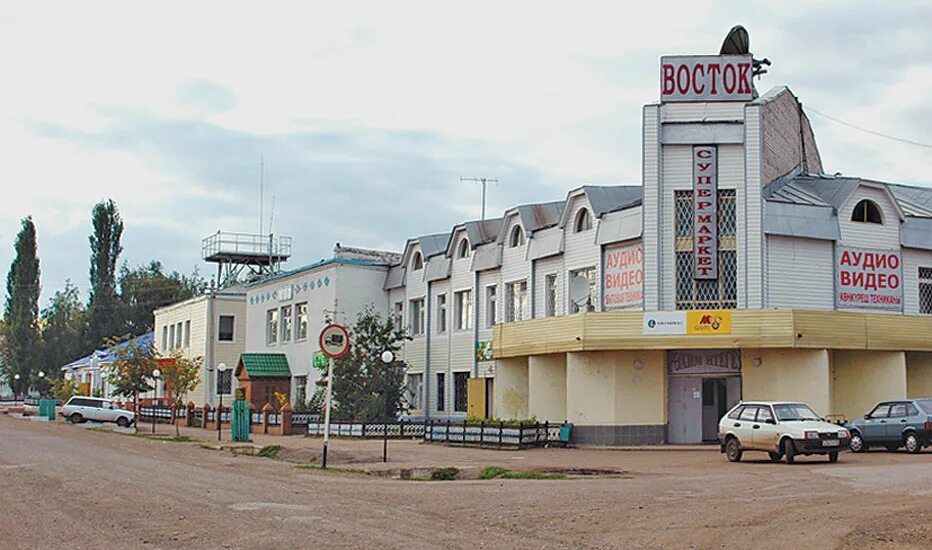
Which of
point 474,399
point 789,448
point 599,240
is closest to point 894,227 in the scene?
point 599,240

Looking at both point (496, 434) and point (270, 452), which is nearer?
point (270, 452)

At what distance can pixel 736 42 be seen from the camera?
36844 millimetres

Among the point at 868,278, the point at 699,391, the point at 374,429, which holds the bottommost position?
the point at 374,429

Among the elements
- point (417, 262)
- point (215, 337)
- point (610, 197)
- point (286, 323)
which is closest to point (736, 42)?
point (610, 197)

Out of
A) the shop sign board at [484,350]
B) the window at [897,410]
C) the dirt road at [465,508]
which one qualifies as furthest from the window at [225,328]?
the window at [897,410]

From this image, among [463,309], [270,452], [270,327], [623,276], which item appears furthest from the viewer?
[270,327]

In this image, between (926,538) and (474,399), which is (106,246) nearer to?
(474,399)

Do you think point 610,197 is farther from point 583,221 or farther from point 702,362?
point 702,362

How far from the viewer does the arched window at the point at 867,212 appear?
33500 mm

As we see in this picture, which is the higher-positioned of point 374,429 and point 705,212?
point 705,212

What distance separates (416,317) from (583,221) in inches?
510

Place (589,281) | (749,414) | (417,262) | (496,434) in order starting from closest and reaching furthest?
(749,414) < (496,434) < (589,281) < (417,262)

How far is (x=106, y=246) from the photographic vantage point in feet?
296

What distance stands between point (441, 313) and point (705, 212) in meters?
15.4
